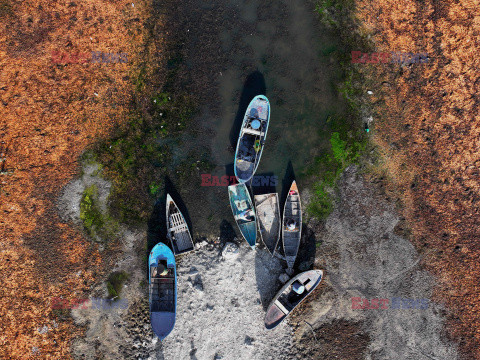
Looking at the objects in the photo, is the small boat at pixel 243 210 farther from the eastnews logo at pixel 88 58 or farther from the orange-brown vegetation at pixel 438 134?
the eastnews logo at pixel 88 58

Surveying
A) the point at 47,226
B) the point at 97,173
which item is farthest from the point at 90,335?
the point at 97,173

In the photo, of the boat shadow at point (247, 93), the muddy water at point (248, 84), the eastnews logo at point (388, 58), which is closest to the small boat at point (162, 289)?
the muddy water at point (248, 84)

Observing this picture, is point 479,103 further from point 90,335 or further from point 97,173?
point 90,335

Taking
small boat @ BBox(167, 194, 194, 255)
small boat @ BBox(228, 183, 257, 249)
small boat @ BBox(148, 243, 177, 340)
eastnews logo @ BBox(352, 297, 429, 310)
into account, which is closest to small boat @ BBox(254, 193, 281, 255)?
small boat @ BBox(228, 183, 257, 249)

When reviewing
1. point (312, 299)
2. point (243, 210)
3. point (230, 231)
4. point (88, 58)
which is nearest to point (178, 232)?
point (230, 231)

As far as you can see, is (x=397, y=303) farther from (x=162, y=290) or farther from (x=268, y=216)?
(x=162, y=290)
